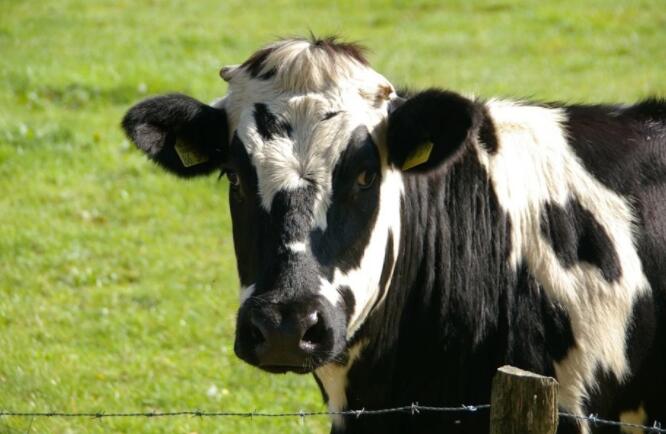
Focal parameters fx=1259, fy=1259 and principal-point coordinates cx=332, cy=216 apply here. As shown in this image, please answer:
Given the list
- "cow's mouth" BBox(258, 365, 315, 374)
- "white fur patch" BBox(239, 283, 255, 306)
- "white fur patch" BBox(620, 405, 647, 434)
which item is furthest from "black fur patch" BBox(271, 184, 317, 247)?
"white fur patch" BBox(620, 405, 647, 434)

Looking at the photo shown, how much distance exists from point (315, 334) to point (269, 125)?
3.15 feet

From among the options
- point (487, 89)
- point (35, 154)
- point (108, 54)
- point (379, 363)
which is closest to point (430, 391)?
point (379, 363)

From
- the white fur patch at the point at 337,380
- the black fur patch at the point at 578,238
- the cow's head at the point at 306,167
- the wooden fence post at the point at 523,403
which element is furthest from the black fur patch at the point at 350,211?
the wooden fence post at the point at 523,403

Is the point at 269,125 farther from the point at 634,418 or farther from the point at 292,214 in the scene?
the point at 634,418

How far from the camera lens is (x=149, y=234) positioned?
37.3ft

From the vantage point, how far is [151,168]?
12914mm

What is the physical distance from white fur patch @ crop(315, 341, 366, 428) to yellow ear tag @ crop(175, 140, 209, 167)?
1072 mm

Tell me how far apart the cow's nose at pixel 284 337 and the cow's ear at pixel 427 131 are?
3.10 feet

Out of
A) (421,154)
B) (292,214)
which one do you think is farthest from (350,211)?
(421,154)

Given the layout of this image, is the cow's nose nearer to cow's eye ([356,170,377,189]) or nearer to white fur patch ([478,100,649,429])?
cow's eye ([356,170,377,189])

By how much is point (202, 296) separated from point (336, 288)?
16.5 ft

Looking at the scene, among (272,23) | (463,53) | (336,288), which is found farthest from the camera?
(272,23)

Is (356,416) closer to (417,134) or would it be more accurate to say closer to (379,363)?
(379,363)

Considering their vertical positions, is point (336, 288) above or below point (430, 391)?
above
